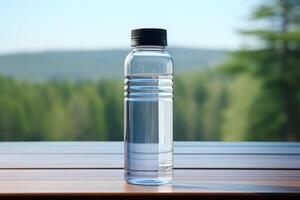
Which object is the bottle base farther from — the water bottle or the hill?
the hill

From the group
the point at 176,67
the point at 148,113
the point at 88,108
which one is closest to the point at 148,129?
the point at 148,113

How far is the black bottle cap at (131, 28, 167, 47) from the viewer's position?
0.83 meters

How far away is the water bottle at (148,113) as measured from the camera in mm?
879

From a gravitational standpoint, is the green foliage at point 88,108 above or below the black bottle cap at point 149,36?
below

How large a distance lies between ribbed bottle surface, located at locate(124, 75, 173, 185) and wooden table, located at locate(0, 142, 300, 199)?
29 mm

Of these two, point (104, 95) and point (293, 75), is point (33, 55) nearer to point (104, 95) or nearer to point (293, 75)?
point (104, 95)

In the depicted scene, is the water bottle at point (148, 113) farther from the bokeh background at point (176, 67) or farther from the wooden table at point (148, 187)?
the bokeh background at point (176, 67)

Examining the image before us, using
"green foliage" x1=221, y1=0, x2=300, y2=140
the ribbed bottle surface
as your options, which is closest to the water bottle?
the ribbed bottle surface

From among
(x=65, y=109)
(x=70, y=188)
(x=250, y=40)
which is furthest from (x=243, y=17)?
(x=70, y=188)

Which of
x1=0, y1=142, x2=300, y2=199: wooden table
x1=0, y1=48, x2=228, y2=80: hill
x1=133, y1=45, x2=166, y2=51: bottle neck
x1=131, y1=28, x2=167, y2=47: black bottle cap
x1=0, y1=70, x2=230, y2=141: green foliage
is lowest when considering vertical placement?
x1=0, y1=70, x2=230, y2=141: green foliage

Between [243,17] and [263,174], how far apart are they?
6080 millimetres

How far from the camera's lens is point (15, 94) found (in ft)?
21.2

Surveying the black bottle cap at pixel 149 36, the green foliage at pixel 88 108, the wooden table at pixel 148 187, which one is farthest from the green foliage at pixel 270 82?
the black bottle cap at pixel 149 36

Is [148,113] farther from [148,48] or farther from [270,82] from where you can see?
A: [270,82]
